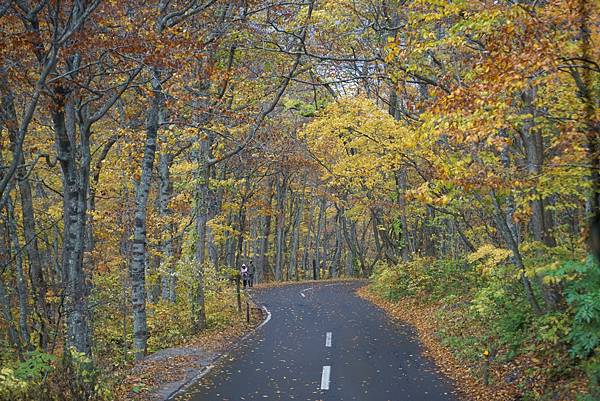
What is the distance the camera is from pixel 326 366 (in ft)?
40.2

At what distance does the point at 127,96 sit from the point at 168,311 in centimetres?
760

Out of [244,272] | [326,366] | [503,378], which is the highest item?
[244,272]

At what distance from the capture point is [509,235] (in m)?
10.5

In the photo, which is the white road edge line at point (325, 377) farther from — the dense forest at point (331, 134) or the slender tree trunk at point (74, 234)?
the slender tree trunk at point (74, 234)

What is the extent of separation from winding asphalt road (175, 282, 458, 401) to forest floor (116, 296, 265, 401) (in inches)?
13.9

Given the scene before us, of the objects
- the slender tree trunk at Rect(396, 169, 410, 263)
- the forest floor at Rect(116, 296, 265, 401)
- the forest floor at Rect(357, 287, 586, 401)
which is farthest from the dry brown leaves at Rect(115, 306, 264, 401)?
the slender tree trunk at Rect(396, 169, 410, 263)

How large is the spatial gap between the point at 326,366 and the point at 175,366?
11.1ft

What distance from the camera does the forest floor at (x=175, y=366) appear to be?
9945 mm

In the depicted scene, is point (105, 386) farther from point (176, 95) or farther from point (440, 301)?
point (440, 301)

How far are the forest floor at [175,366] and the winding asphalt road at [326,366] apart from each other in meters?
0.35

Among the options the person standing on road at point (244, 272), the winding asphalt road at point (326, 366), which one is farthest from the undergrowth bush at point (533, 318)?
the person standing on road at point (244, 272)

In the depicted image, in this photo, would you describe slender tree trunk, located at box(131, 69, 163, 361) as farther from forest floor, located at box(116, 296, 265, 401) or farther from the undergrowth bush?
the undergrowth bush

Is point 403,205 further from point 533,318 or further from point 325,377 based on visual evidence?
point 325,377

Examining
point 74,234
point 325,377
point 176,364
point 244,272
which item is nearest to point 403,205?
point 244,272
